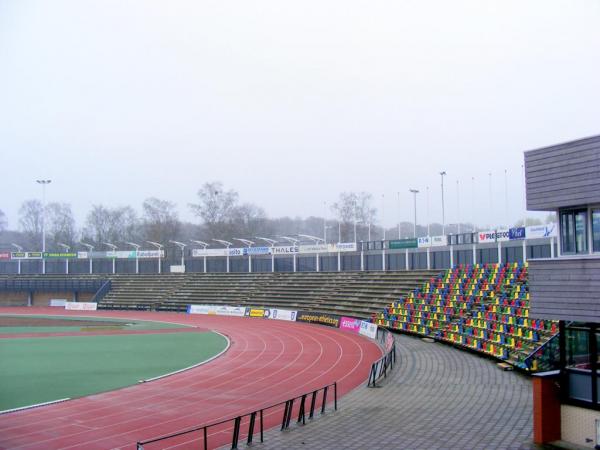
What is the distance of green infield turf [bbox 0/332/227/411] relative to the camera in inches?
806

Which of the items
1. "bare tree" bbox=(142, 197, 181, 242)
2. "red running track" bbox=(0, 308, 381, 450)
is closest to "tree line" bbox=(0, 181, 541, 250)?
"bare tree" bbox=(142, 197, 181, 242)

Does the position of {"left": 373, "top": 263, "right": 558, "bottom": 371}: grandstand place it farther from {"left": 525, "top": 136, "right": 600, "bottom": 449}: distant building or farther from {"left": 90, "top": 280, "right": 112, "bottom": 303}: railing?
Answer: {"left": 90, "top": 280, "right": 112, "bottom": 303}: railing

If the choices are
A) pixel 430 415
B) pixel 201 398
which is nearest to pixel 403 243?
pixel 201 398

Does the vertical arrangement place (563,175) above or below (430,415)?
above

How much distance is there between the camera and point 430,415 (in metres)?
15.6

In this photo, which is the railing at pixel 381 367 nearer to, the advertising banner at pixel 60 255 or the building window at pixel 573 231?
the building window at pixel 573 231

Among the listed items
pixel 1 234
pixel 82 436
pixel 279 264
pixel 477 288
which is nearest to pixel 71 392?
pixel 82 436

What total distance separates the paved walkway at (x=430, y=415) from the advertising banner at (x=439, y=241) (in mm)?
22652

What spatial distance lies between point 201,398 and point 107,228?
90347 millimetres

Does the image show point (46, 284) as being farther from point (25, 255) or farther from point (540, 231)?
point (540, 231)

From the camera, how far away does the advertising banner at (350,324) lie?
3820 cm

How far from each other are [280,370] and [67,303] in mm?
47065

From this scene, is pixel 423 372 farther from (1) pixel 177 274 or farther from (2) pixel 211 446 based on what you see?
(1) pixel 177 274

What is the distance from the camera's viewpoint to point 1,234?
10394cm
